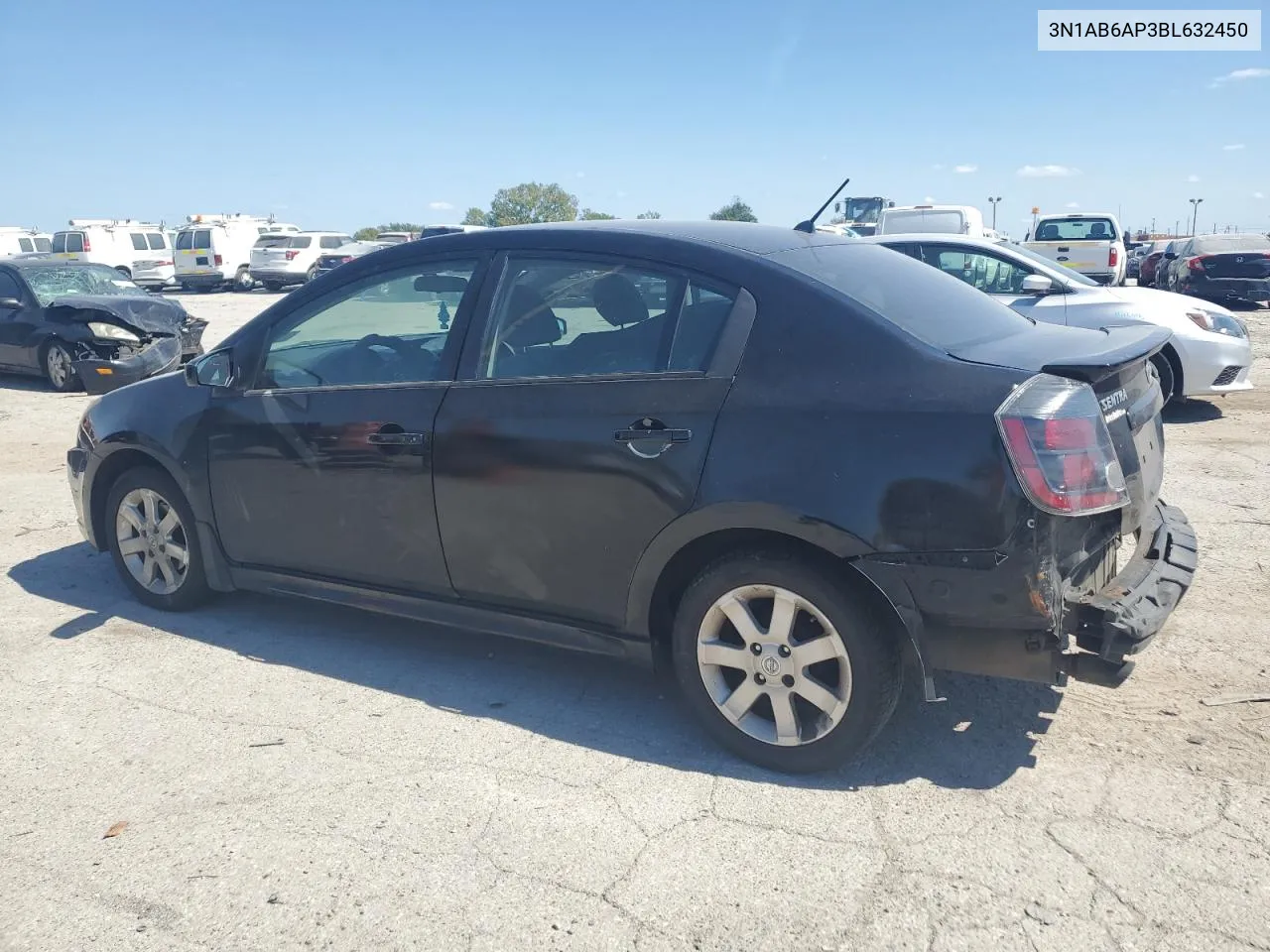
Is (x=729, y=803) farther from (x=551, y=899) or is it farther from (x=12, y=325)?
(x=12, y=325)

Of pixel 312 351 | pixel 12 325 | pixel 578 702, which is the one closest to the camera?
pixel 578 702

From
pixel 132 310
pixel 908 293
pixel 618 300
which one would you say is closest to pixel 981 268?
pixel 908 293

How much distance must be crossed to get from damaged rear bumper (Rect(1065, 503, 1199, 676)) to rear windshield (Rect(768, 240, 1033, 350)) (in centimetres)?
89

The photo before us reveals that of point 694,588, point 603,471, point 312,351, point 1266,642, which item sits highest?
point 312,351

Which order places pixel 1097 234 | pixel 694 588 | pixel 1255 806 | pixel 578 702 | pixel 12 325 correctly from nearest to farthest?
pixel 1255 806, pixel 694 588, pixel 578 702, pixel 12 325, pixel 1097 234

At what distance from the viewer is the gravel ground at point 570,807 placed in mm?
2674

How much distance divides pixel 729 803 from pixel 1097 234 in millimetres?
18699

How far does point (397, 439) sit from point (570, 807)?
157cm

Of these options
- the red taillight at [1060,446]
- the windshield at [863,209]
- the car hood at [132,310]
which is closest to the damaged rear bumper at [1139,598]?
the red taillight at [1060,446]

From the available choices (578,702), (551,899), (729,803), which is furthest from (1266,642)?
(551,899)

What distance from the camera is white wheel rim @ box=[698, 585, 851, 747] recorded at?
128 inches

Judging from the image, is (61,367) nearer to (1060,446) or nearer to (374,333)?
(374,333)

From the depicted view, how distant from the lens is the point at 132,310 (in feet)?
42.1

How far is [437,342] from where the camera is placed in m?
4.04
